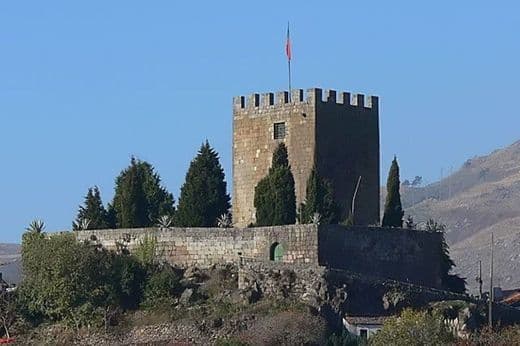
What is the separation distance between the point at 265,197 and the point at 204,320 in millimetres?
6115

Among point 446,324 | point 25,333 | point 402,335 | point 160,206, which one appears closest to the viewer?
point 402,335

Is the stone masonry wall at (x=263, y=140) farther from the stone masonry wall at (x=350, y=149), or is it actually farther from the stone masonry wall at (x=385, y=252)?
the stone masonry wall at (x=385, y=252)

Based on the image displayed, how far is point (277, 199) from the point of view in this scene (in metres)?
55.7

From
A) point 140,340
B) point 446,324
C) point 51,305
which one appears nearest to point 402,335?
point 446,324

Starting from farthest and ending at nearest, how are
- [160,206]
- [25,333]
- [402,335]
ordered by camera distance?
1. [160,206]
2. [25,333]
3. [402,335]

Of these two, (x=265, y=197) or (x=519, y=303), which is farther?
(x=519, y=303)

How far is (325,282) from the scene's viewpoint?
2036 inches

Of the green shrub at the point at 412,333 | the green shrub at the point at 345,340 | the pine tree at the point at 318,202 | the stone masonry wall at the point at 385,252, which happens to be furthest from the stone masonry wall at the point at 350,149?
the green shrub at the point at 412,333

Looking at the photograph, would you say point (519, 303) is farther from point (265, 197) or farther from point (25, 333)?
point (25, 333)

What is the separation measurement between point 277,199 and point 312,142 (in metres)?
2.35

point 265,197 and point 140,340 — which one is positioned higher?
point 265,197

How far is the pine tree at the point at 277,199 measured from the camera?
5553 centimetres

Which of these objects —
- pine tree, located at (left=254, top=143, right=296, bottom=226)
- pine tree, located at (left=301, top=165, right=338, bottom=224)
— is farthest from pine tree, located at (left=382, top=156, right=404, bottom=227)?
pine tree, located at (left=254, top=143, right=296, bottom=226)

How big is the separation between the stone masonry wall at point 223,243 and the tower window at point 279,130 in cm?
454
